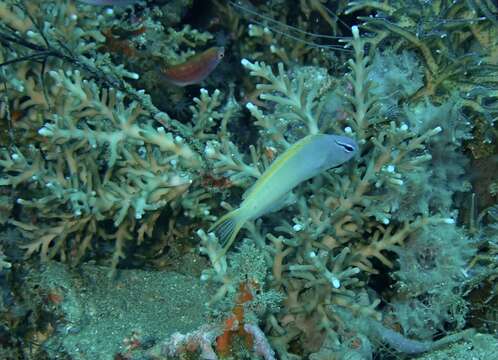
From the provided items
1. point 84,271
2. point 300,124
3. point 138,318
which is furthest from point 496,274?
point 84,271

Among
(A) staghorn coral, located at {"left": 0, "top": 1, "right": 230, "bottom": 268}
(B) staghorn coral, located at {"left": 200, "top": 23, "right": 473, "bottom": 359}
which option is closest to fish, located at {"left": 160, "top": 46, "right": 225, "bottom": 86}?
(A) staghorn coral, located at {"left": 0, "top": 1, "right": 230, "bottom": 268}

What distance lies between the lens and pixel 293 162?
7.88 feet

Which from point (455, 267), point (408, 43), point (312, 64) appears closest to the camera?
point (455, 267)

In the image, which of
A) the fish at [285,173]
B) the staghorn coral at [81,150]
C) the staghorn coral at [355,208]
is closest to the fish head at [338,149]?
the fish at [285,173]

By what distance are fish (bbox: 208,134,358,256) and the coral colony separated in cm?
5

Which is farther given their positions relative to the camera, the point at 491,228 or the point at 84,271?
the point at 84,271

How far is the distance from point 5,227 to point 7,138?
70 centimetres

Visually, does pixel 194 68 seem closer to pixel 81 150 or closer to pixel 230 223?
pixel 81 150

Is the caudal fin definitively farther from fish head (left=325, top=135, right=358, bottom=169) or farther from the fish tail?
fish head (left=325, top=135, right=358, bottom=169)

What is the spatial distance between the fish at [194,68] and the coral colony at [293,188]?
0.53 meters

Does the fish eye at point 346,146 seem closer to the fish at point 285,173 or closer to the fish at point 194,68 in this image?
the fish at point 285,173

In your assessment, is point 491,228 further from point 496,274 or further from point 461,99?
point 461,99

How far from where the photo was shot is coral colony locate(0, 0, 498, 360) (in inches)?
119

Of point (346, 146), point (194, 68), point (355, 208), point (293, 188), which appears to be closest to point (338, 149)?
point (346, 146)
